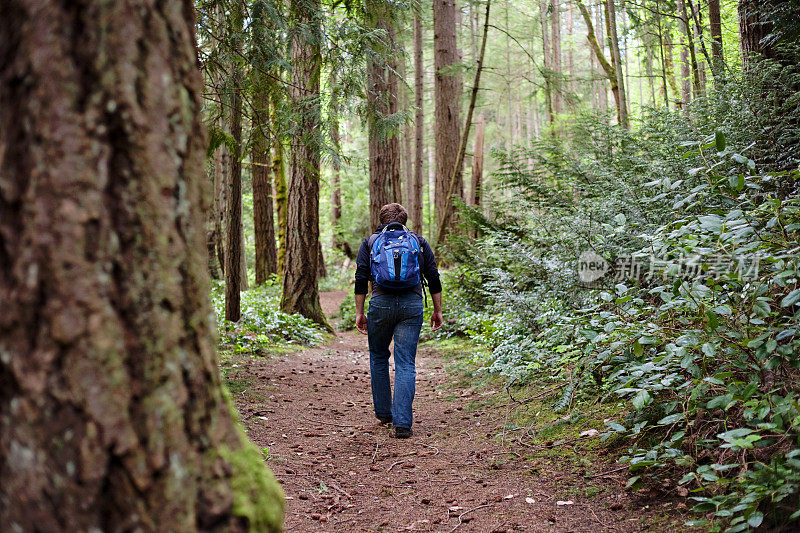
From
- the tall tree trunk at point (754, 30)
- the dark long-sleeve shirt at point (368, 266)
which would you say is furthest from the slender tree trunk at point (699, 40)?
the dark long-sleeve shirt at point (368, 266)

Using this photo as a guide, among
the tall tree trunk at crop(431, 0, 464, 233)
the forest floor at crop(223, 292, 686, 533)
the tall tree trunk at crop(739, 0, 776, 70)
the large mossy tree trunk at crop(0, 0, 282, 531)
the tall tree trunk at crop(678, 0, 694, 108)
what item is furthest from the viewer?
the tall tree trunk at crop(431, 0, 464, 233)

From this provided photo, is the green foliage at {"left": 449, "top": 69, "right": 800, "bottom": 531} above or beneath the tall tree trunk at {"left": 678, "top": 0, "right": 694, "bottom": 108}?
beneath

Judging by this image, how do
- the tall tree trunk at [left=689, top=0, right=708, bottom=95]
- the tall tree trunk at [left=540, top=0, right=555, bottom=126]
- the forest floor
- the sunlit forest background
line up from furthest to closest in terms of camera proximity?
the tall tree trunk at [left=540, top=0, right=555, bottom=126] → the tall tree trunk at [left=689, top=0, right=708, bottom=95] → the forest floor → the sunlit forest background

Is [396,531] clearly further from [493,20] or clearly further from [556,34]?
[493,20]

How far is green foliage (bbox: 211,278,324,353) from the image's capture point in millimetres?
8138

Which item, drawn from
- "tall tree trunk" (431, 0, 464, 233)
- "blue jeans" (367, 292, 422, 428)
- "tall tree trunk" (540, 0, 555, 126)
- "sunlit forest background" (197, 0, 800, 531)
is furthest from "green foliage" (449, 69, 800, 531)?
"tall tree trunk" (540, 0, 555, 126)

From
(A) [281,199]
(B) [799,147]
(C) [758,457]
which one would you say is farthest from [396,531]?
(A) [281,199]

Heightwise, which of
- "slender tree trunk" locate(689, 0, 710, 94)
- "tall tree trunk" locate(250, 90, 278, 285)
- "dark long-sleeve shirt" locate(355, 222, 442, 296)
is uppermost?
"slender tree trunk" locate(689, 0, 710, 94)

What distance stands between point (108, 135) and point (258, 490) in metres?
1.00

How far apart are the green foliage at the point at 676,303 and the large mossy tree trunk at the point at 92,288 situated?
2.29m

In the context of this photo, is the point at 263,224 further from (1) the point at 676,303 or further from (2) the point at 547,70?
(1) the point at 676,303

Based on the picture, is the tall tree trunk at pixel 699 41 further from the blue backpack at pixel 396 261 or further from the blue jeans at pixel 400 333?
the blue jeans at pixel 400 333

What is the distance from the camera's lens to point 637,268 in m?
5.15

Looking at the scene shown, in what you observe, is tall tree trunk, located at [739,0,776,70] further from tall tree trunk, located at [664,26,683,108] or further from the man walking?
tall tree trunk, located at [664,26,683,108]
